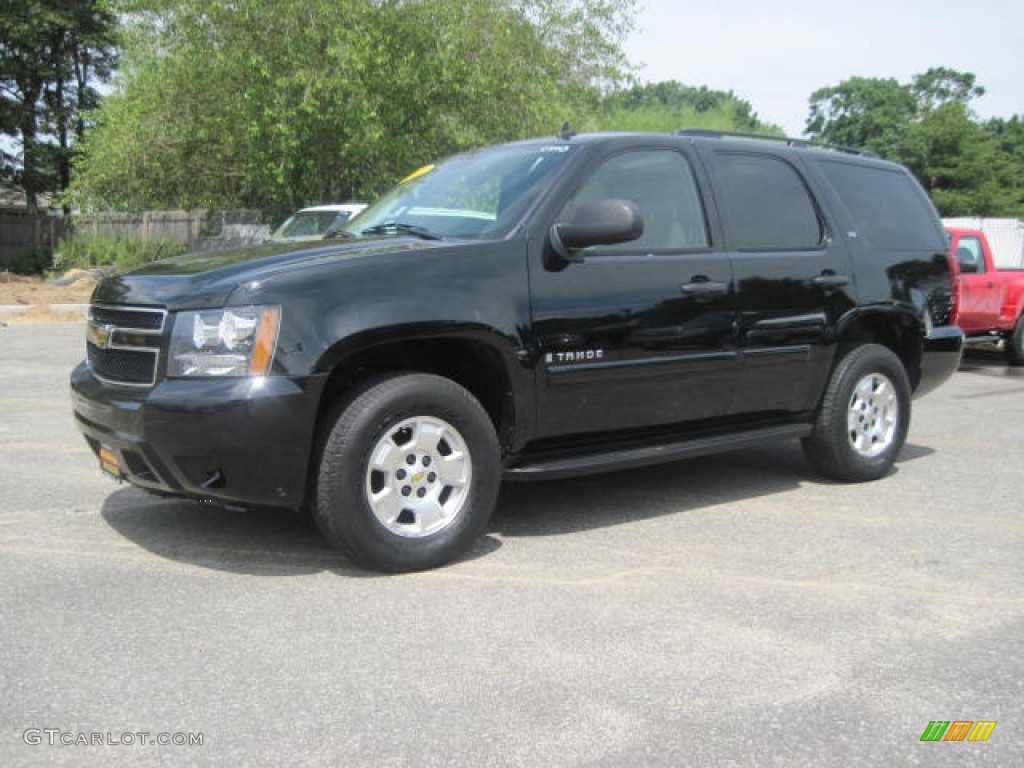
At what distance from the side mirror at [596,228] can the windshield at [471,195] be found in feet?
0.81

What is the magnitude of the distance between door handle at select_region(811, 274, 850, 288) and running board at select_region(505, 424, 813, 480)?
819mm

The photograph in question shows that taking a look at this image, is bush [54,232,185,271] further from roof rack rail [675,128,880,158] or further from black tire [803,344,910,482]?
black tire [803,344,910,482]

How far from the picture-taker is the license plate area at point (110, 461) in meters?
4.39

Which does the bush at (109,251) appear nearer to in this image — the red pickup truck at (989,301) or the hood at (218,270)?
the red pickup truck at (989,301)

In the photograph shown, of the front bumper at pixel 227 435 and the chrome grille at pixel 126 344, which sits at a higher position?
the chrome grille at pixel 126 344

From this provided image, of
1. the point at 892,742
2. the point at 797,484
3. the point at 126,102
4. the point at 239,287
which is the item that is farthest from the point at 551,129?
the point at 892,742

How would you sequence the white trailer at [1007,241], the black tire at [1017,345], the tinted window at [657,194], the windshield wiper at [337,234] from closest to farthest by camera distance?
the tinted window at [657,194] → the windshield wiper at [337,234] → the black tire at [1017,345] → the white trailer at [1007,241]

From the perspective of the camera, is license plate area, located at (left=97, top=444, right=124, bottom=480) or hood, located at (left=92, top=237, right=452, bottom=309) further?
license plate area, located at (left=97, top=444, right=124, bottom=480)

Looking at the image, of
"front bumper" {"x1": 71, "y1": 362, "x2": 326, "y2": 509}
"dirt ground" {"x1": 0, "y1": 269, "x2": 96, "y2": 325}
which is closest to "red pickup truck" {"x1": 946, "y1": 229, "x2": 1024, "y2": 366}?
"front bumper" {"x1": 71, "y1": 362, "x2": 326, "y2": 509}

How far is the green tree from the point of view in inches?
717

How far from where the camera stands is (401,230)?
503cm

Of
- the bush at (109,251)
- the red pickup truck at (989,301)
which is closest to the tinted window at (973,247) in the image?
the red pickup truck at (989,301)

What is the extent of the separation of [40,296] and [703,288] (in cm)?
1655
